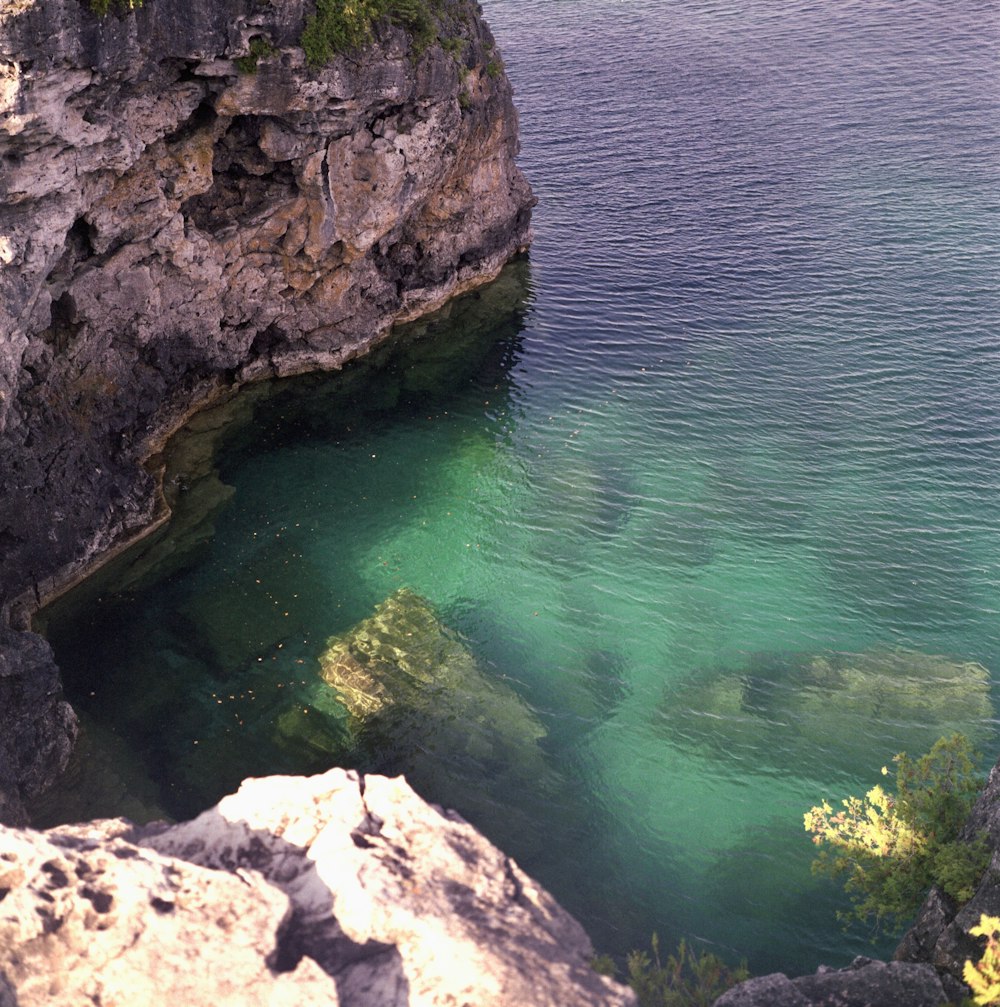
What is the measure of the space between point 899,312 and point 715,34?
42583 millimetres

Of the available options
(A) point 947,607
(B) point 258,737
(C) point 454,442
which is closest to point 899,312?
(A) point 947,607

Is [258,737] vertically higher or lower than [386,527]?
lower

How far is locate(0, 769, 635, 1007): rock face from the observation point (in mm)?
12984

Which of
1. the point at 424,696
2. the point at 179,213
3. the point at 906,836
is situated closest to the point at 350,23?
the point at 179,213

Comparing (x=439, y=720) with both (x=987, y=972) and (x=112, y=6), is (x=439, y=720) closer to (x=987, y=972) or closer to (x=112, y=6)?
(x=987, y=972)

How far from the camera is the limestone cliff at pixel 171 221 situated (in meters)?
29.2

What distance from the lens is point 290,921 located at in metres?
14.0

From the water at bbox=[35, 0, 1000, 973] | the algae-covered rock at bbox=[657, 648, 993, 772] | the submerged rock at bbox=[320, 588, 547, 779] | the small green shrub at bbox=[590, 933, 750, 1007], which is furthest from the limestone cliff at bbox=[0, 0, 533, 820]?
the algae-covered rock at bbox=[657, 648, 993, 772]

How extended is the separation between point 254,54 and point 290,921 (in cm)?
3010

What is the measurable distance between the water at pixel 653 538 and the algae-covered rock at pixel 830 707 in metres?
0.10

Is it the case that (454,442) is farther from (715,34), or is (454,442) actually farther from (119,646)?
(715,34)

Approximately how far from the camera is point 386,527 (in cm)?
3822

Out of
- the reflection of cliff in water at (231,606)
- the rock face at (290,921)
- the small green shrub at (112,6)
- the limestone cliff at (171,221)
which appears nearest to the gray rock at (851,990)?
the rock face at (290,921)

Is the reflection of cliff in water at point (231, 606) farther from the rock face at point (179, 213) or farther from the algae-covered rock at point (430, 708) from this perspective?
the rock face at point (179, 213)
